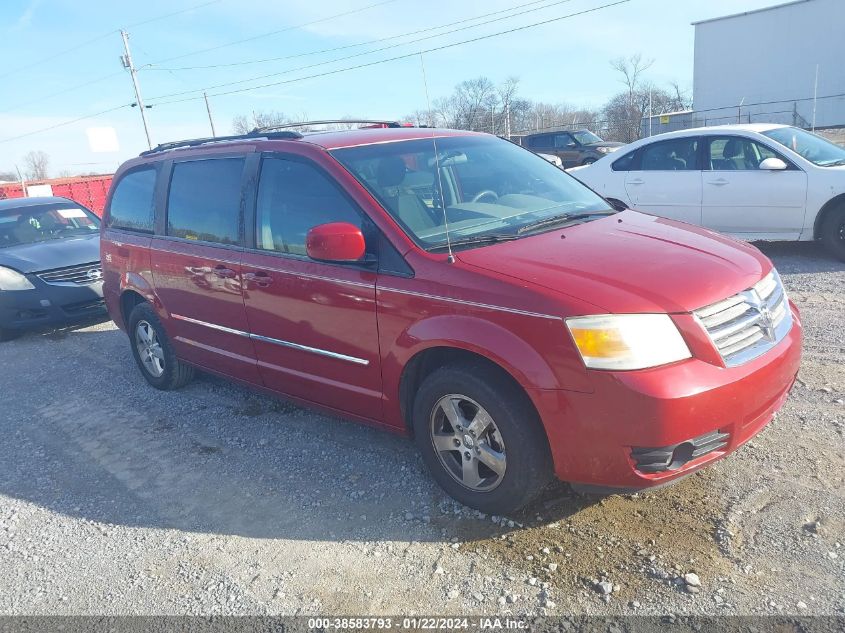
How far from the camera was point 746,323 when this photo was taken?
296 centimetres

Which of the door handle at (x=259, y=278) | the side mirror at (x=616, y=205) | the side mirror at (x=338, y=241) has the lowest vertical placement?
the door handle at (x=259, y=278)

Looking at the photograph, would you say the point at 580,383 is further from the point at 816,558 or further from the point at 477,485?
the point at 816,558

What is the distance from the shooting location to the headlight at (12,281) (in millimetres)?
7566

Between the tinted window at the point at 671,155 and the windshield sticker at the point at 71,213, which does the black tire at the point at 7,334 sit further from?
the tinted window at the point at 671,155

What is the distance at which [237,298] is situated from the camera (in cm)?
425

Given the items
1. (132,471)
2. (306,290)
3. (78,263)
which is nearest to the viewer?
(306,290)

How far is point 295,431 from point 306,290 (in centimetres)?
119

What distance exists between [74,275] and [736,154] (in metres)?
7.85

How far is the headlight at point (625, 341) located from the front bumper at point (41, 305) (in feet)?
22.4

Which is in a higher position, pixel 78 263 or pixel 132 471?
pixel 78 263

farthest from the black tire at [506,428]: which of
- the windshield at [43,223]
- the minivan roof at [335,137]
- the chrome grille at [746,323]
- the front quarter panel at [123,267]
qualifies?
the windshield at [43,223]

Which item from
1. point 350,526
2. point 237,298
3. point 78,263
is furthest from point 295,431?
point 78,263

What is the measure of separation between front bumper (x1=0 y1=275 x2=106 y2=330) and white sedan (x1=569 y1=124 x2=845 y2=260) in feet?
21.3

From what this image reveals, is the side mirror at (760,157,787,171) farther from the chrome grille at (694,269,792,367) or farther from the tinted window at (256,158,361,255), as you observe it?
the tinted window at (256,158,361,255)
